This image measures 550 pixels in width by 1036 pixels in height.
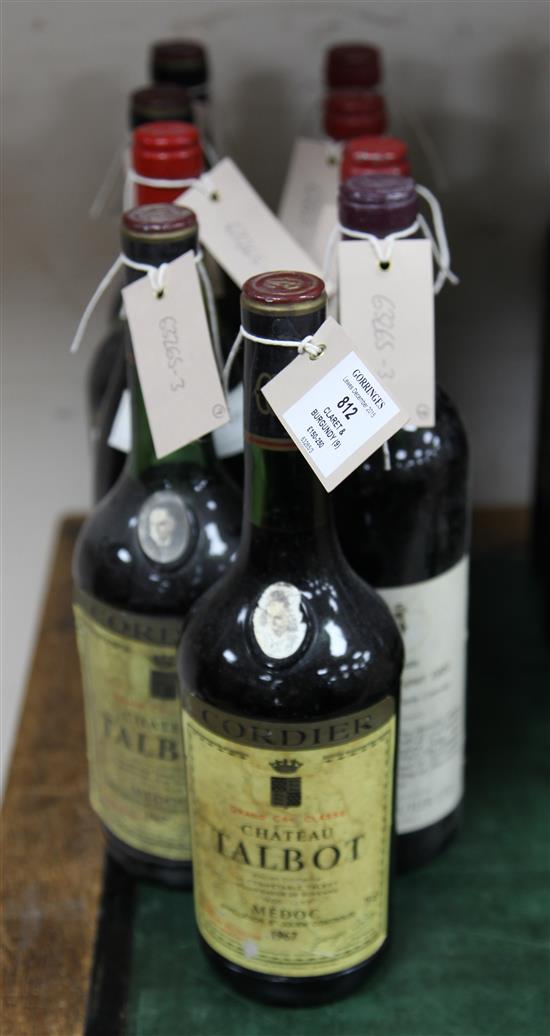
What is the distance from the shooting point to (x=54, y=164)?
40.6 inches

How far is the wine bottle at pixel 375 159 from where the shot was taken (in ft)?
2.18

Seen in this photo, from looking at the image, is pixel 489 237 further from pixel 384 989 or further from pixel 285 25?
pixel 384 989

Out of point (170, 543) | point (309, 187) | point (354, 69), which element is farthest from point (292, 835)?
point (354, 69)

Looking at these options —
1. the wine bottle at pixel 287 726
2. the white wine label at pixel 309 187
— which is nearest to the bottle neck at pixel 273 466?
the wine bottle at pixel 287 726

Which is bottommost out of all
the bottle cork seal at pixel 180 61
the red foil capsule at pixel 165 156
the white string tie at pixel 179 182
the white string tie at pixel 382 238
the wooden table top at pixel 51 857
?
the wooden table top at pixel 51 857

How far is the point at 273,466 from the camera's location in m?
0.58

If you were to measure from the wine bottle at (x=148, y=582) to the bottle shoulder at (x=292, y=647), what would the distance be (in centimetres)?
6

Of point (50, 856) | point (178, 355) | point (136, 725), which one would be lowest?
point (50, 856)

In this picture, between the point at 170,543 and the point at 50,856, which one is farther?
the point at 50,856

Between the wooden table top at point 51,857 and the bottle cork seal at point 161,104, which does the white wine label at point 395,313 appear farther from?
the wooden table top at point 51,857

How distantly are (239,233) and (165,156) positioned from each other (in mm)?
58

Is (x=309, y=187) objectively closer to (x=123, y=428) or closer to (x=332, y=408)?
(x=123, y=428)

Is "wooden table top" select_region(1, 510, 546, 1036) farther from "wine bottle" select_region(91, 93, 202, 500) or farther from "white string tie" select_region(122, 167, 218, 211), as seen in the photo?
"white string tie" select_region(122, 167, 218, 211)

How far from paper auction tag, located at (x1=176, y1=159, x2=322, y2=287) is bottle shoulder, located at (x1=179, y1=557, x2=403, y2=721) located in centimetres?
18
